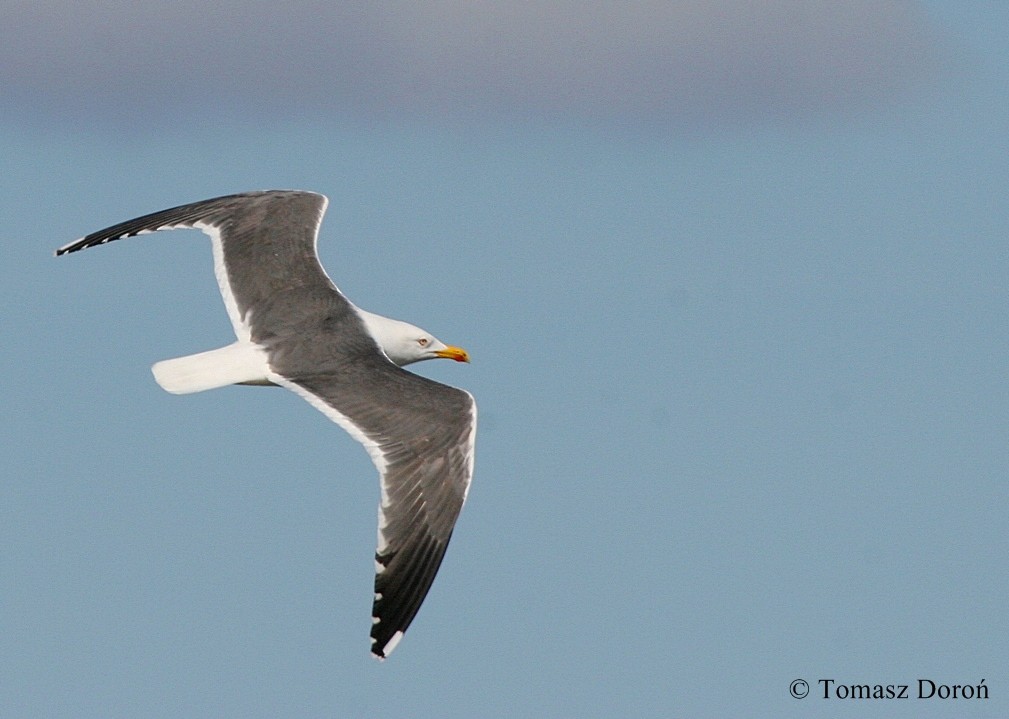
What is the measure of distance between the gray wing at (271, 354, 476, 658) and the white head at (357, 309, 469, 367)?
90cm

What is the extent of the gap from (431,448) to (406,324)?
2940 mm

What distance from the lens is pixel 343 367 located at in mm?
16344

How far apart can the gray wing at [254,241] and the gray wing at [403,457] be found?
1.44 meters

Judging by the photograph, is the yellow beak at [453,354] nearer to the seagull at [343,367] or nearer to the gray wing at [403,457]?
the seagull at [343,367]

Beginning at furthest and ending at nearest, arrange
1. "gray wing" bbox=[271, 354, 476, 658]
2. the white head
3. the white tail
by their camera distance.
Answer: the white head
the white tail
"gray wing" bbox=[271, 354, 476, 658]

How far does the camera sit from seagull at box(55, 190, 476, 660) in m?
14.6

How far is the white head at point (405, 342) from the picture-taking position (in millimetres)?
17484

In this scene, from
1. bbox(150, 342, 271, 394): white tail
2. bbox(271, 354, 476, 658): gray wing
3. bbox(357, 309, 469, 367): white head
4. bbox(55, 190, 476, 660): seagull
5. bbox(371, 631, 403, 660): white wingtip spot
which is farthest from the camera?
bbox(357, 309, 469, 367): white head

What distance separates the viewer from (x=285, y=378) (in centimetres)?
1634

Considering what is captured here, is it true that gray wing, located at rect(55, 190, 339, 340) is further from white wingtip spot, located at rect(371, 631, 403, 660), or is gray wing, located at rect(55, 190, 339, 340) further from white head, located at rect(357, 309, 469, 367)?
white wingtip spot, located at rect(371, 631, 403, 660)

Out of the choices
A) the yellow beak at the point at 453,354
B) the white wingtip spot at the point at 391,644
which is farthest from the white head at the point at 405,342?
the white wingtip spot at the point at 391,644

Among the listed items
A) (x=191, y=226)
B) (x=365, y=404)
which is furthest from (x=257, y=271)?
(x=365, y=404)

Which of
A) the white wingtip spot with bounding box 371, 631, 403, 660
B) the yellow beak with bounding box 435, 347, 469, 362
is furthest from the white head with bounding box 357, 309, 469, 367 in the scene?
the white wingtip spot with bounding box 371, 631, 403, 660

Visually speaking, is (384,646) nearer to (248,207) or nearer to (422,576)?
(422,576)
